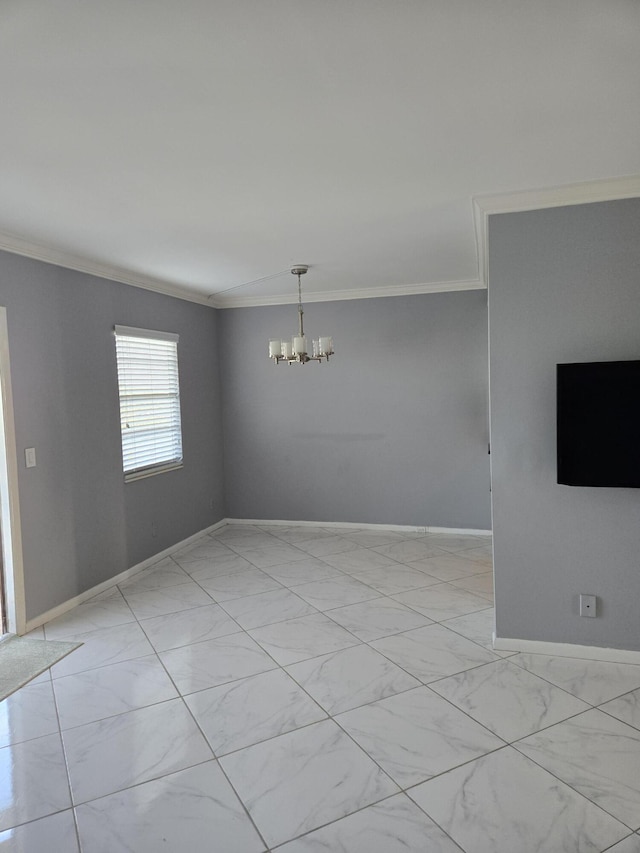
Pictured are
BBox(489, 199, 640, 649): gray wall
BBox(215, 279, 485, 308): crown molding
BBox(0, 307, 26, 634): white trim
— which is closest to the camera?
BBox(489, 199, 640, 649): gray wall

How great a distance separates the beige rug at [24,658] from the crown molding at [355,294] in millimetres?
3765

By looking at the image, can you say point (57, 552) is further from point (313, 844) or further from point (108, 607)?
point (313, 844)

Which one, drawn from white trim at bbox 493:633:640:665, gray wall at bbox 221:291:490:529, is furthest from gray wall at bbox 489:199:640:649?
gray wall at bbox 221:291:490:529

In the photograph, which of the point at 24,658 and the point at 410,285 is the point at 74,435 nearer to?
the point at 24,658

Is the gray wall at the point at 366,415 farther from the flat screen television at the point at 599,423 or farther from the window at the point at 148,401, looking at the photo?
the flat screen television at the point at 599,423

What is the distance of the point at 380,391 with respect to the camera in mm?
5789

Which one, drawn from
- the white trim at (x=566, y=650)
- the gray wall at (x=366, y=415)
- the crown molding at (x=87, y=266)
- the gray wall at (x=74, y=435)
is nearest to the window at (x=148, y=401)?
the gray wall at (x=74, y=435)

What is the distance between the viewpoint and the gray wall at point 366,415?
219 inches

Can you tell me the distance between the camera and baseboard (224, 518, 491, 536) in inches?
223

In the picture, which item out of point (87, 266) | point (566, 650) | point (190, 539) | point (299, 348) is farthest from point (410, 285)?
point (566, 650)

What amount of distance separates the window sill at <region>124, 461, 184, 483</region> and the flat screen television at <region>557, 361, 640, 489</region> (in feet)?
11.0

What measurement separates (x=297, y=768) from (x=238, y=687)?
712 mm

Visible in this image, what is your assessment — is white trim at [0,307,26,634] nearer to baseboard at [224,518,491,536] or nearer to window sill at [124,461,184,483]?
window sill at [124,461,184,483]

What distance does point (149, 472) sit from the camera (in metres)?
4.95
